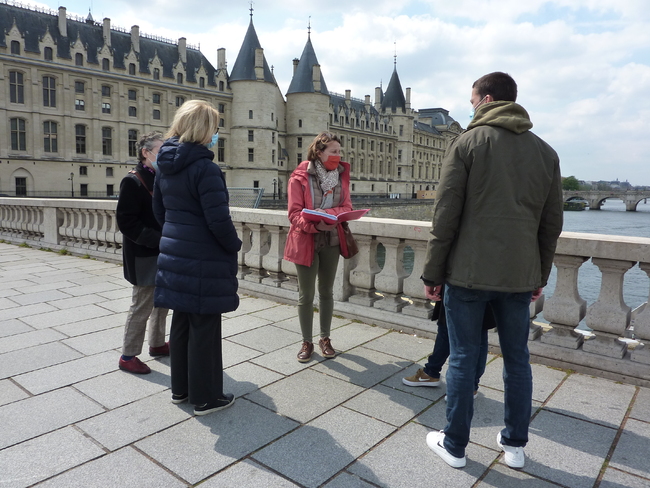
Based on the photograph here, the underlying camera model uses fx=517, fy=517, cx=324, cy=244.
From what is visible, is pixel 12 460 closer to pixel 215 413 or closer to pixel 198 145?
pixel 215 413

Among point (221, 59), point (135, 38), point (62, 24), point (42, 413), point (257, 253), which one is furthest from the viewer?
point (221, 59)

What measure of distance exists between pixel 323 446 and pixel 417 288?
2.40 meters

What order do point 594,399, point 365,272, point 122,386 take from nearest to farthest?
point 594,399, point 122,386, point 365,272

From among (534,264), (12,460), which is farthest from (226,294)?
(534,264)

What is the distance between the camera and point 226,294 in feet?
10.1

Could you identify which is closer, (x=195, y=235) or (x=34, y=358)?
(x=195, y=235)

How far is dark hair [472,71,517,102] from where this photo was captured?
2.55 m

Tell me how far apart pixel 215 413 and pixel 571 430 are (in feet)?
6.86

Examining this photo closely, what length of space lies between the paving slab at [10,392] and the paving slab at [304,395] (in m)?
1.49

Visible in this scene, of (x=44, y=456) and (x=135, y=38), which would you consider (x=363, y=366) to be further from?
(x=135, y=38)

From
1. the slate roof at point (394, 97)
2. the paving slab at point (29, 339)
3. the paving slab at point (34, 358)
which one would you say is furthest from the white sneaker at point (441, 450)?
the slate roof at point (394, 97)

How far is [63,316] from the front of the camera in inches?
210

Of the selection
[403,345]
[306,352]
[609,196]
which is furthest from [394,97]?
[306,352]

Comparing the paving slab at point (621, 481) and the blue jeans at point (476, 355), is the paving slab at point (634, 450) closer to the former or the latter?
the paving slab at point (621, 481)
